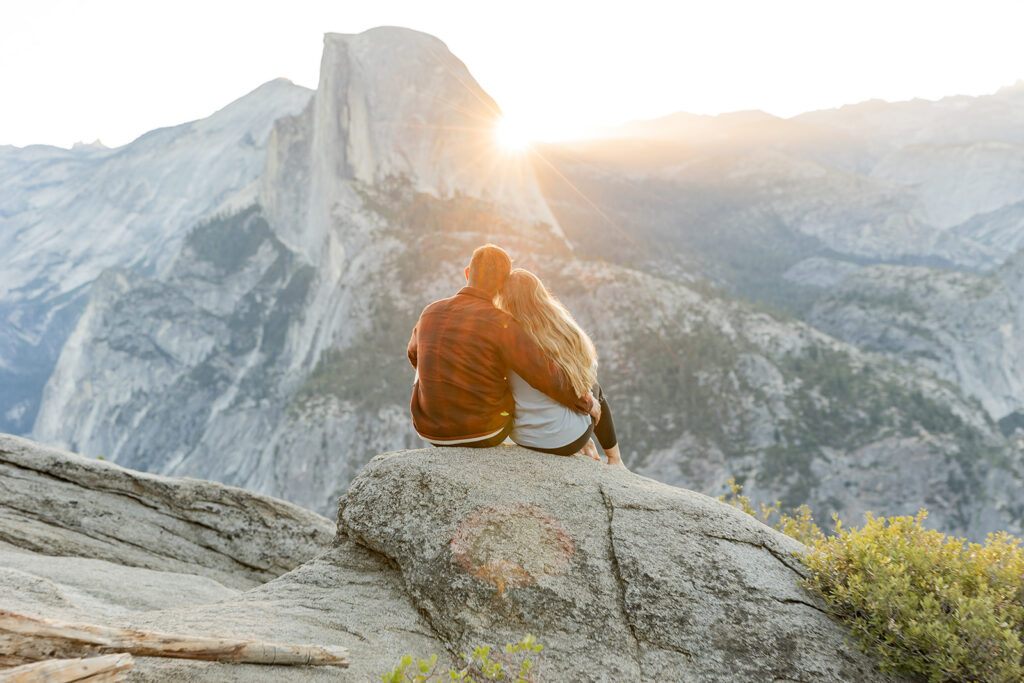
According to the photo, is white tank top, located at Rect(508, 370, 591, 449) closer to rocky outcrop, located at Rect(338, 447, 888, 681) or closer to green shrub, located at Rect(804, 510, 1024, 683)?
rocky outcrop, located at Rect(338, 447, 888, 681)

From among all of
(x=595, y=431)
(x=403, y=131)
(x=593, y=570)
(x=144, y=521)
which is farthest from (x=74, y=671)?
(x=403, y=131)

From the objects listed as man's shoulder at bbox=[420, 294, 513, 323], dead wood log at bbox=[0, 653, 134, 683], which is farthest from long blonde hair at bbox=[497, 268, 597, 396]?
dead wood log at bbox=[0, 653, 134, 683]

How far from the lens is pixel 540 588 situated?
4230mm

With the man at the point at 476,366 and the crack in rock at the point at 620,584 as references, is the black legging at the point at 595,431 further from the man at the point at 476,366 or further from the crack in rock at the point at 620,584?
the crack in rock at the point at 620,584

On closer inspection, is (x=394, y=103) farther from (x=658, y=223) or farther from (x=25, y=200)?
(x=25, y=200)

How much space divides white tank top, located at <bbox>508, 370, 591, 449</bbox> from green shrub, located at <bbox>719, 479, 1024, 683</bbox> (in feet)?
6.64

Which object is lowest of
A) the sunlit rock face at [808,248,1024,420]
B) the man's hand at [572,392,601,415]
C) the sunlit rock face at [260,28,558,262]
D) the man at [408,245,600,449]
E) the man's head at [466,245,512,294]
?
the sunlit rock face at [808,248,1024,420]

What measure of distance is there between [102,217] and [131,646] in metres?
143

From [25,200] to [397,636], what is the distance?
16187 cm

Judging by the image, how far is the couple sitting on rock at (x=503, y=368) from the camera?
5008 mm

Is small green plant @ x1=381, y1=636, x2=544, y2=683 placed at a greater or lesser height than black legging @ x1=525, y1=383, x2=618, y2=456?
lesser

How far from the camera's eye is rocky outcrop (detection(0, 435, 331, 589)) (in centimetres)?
712

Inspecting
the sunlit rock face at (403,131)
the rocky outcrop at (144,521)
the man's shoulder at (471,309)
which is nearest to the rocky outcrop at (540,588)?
the man's shoulder at (471,309)

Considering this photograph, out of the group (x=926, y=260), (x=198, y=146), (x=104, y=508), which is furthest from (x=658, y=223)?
(x=104, y=508)
